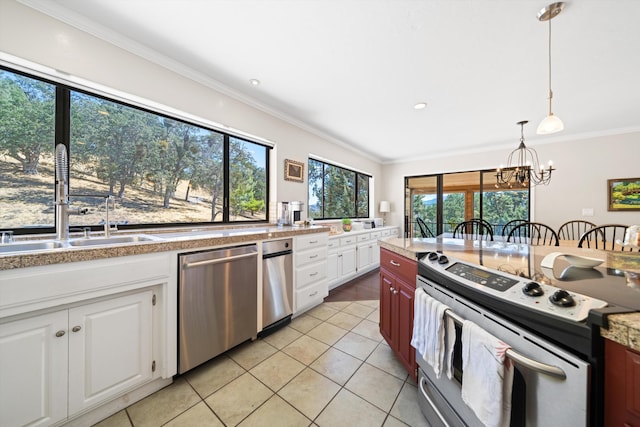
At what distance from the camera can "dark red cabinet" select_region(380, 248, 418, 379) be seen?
60.0 inches

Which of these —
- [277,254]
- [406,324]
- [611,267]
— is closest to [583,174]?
[611,267]

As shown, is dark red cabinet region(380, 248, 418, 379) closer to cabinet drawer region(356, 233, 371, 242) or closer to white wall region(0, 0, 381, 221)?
white wall region(0, 0, 381, 221)

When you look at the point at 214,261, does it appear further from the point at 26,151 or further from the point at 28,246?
the point at 26,151

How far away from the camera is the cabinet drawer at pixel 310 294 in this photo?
2.54m

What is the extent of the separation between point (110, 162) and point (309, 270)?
6.84 ft

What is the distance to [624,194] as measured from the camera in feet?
11.6

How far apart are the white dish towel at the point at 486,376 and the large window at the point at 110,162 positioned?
7.97ft

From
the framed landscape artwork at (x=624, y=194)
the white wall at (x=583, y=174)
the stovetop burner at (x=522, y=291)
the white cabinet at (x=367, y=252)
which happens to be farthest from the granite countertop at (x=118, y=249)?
the framed landscape artwork at (x=624, y=194)

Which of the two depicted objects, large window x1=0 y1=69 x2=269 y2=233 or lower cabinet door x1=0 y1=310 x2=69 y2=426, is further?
large window x1=0 y1=69 x2=269 y2=233

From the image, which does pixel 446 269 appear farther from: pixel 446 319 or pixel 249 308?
pixel 249 308

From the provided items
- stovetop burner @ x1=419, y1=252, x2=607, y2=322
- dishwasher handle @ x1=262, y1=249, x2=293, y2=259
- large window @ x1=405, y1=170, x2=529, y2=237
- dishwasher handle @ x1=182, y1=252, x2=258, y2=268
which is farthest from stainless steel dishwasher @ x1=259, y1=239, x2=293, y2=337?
large window @ x1=405, y1=170, x2=529, y2=237

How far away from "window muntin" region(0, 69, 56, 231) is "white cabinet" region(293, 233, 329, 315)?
1.93m

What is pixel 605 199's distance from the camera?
3666mm

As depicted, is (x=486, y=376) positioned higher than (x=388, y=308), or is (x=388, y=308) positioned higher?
(x=486, y=376)
